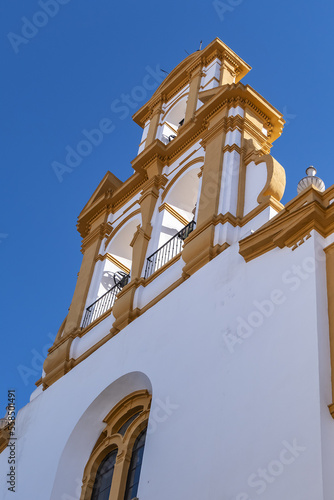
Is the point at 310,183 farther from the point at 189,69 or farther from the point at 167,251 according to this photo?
the point at 189,69

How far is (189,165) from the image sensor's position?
16.2 m

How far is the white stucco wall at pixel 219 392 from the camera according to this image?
339 inches

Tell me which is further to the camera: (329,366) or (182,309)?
(182,309)

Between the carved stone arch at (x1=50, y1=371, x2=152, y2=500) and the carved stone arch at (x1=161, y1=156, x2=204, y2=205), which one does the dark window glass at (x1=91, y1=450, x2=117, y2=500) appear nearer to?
the carved stone arch at (x1=50, y1=371, x2=152, y2=500)

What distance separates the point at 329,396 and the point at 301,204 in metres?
3.38

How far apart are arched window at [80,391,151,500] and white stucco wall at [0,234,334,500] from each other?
0.63 feet

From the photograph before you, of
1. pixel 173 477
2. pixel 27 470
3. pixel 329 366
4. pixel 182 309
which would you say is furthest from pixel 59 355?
pixel 329 366

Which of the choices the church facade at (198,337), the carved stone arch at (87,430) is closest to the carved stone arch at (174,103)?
the church facade at (198,337)

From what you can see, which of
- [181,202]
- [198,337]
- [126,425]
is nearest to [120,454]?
[126,425]

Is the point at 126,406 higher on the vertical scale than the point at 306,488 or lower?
higher

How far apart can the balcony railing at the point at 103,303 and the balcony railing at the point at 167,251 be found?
105cm

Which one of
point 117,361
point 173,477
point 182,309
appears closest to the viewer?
point 173,477

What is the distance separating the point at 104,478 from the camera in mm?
12352

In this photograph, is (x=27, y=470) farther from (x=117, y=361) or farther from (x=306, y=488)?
(x=306, y=488)
